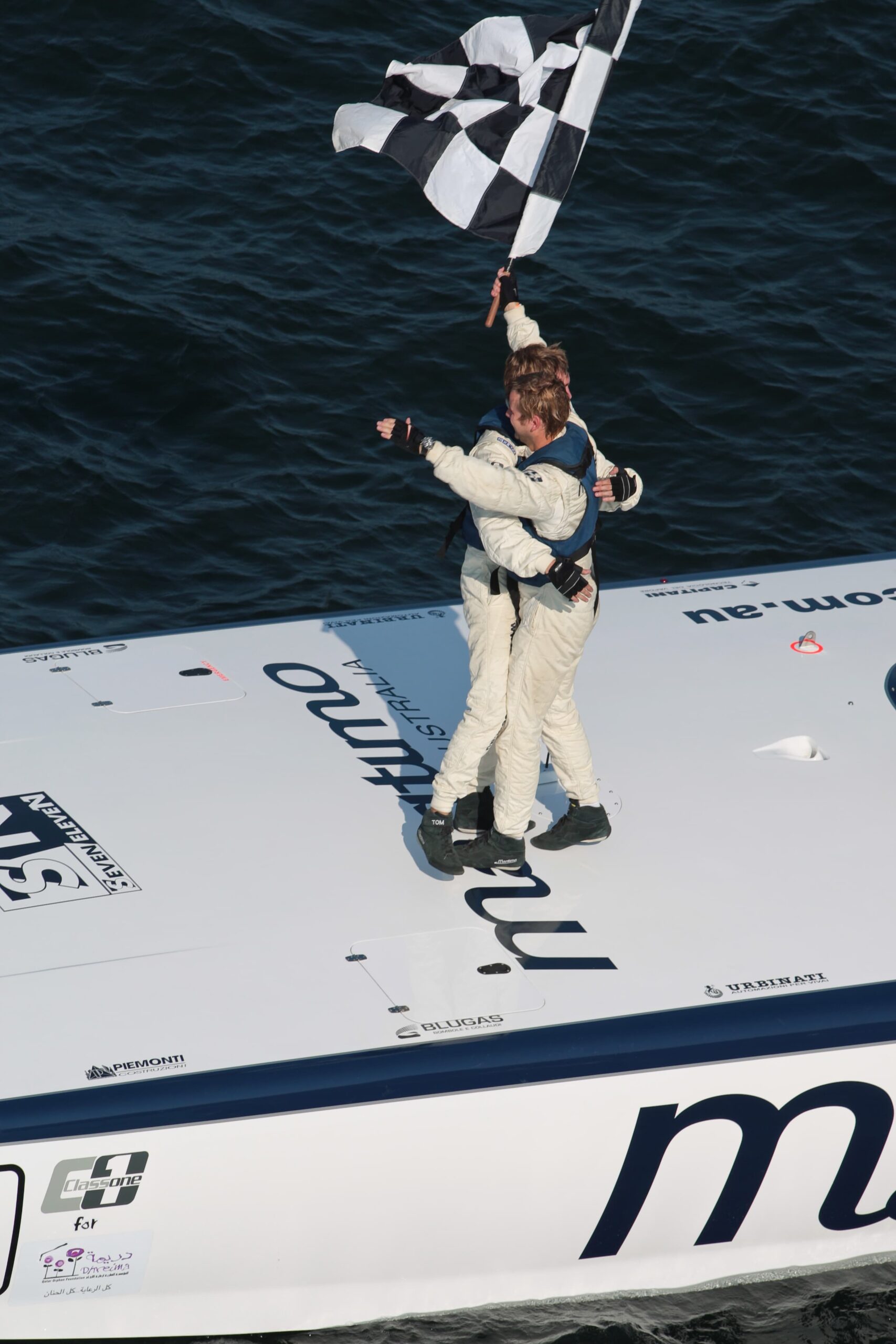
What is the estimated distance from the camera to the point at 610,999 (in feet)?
14.2

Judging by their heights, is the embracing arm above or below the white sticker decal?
above

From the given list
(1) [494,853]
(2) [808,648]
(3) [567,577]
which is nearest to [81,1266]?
(1) [494,853]

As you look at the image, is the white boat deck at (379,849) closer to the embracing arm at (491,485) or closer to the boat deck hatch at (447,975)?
the boat deck hatch at (447,975)

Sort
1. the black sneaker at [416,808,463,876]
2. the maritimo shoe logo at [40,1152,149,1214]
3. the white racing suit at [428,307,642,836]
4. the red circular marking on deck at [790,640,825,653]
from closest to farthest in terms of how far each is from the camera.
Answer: the maritimo shoe logo at [40,1152,149,1214], the white racing suit at [428,307,642,836], the black sneaker at [416,808,463,876], the red circular marking on deck at [790,640,825,653]

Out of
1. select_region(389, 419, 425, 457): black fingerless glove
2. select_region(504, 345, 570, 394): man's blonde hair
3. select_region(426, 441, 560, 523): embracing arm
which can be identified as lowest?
select_region(426, 441, 560, 523): embracing arm

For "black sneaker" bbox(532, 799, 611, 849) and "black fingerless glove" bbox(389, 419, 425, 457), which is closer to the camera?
"black fingerless glove" bbox(389, 419, 425, 457)

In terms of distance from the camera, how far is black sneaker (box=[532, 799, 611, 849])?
195 inches

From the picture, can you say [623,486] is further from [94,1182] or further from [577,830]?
[94,1182]

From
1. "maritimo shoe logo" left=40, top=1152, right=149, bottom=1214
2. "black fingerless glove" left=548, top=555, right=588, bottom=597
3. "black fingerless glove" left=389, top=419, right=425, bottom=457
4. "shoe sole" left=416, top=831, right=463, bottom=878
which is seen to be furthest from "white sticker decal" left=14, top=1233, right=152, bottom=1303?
"black fingerless glove" left=389, top=419, right=425, bottom=457

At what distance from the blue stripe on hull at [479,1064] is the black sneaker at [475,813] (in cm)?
93

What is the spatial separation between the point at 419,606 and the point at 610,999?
248 cm

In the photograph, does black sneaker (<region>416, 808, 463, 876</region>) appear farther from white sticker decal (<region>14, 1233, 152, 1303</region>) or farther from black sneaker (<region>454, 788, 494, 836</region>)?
white sticker decal (<region>14, 1233, 152, 1303</region>)

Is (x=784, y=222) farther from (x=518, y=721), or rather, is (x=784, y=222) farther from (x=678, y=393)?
(x=518, y=721)

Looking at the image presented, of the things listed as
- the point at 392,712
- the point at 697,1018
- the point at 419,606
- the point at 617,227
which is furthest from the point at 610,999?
the point at 617,227
